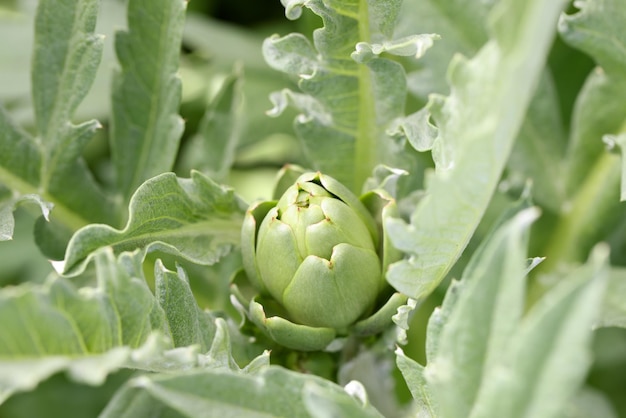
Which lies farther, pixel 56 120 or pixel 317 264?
pixel 56 120

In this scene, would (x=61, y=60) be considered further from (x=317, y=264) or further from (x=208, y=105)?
(x=317, y=264)

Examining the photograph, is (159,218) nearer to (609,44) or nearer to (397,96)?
(397,96)

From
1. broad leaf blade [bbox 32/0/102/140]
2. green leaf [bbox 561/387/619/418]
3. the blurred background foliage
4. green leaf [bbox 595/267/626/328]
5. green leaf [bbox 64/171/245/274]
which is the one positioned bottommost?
green leaf [bbox 561/387/619/418]

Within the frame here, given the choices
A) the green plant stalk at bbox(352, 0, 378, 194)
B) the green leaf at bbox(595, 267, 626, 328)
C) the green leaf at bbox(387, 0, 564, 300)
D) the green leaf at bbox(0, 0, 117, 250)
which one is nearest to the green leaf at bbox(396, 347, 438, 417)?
the green leaf at bbox(387, 0, 564, 300)

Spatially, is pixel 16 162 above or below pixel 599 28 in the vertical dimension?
below

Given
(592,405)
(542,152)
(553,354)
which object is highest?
(553,354)

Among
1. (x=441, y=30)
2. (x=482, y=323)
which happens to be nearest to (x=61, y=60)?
(x=441, y=30)

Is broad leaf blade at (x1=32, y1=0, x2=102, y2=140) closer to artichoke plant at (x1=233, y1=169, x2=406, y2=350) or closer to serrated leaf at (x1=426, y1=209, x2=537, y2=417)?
artichoke plant at (x1=233, y1=169, x2=406, y2=350)

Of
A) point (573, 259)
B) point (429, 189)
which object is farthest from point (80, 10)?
point (573, 259)
